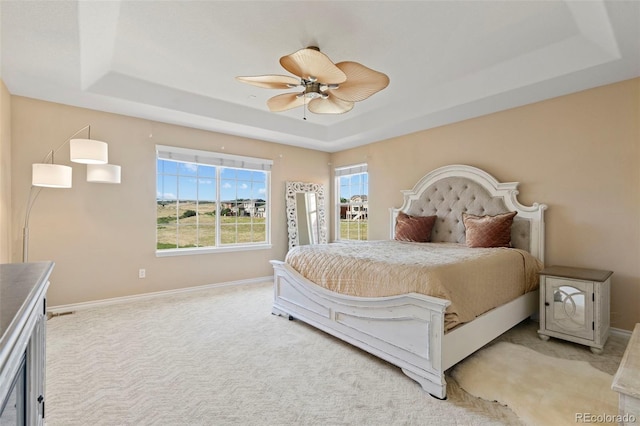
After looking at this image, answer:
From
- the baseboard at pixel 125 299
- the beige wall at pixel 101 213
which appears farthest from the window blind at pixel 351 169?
the baseboard at pixel 125 299

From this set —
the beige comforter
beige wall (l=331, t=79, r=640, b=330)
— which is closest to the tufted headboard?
beige wall (l=331, t=79, r=640, b=330)

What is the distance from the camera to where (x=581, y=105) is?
3027 mm

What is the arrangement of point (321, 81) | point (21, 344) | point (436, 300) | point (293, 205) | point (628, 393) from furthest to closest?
point (293, 205), point (321, 81), point (436, 300), point (628, 393), point (21, 344)

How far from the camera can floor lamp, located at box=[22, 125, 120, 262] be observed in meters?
2.81

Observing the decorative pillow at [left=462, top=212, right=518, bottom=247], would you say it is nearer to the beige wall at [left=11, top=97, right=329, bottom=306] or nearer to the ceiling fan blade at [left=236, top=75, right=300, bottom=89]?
the ceiling fan blade at [left=236, top=75, right=300, bottom=89]

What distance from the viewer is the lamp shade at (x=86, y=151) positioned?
2.88 metres

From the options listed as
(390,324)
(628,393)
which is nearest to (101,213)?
(390,324)

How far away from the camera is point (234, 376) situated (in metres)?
2.12

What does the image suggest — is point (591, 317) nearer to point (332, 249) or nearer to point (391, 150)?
point (332, 249)

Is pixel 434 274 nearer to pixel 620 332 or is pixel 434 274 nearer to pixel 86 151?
pixel 620 332

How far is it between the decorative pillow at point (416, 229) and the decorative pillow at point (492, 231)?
2.12 ft

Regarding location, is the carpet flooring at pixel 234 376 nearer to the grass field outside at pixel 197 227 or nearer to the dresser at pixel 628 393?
the dresser at pixel 628 393

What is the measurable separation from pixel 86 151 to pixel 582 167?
500 cm

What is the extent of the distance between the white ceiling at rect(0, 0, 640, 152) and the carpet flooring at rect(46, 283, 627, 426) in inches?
96.9
